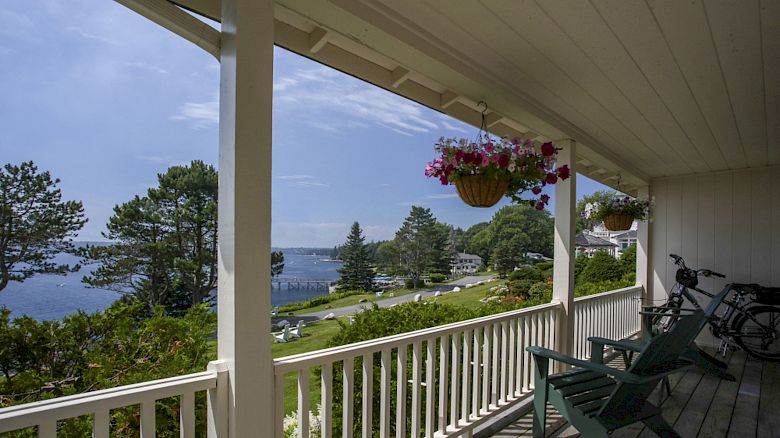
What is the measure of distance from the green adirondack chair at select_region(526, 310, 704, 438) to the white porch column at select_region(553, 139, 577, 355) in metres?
0.99

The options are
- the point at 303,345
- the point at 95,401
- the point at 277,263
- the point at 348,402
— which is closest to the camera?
the point at 95,401

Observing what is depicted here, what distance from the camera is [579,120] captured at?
314 centimetres

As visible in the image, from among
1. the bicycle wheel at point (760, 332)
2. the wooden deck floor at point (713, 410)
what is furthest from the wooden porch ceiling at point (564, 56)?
the bicycle wheel at point (760, 332)

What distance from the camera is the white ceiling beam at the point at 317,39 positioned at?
184 centimetres

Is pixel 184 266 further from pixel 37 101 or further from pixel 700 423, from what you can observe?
pixel 700 423

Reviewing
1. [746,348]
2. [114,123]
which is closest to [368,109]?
[114,123]

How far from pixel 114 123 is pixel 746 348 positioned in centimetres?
603

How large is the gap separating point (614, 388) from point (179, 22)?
2.56 m

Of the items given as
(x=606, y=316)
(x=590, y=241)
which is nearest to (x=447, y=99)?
(x=606, y=316)

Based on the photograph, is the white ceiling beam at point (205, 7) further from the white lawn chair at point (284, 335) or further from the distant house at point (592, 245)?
the distant house at point (592, 245)

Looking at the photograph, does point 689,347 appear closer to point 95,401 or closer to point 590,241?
point 95,401

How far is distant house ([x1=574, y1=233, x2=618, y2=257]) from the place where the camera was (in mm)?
6953

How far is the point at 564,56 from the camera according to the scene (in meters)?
2.10

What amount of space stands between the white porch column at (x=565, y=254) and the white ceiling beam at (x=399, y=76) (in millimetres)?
1628
